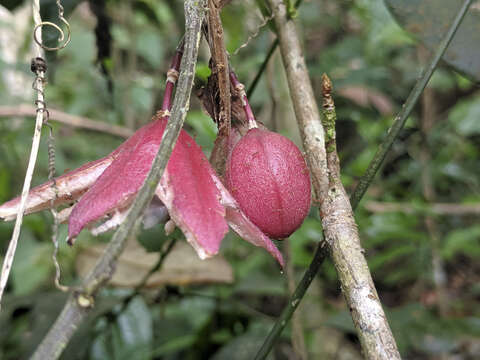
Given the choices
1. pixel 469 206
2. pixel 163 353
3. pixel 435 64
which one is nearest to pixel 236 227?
pixel 435 64

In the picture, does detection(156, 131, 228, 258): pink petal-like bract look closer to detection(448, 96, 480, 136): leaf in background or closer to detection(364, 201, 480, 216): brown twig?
detection(364, 201, 480, 216): brown twig

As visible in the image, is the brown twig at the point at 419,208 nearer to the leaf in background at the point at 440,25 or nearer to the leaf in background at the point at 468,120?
the leaf in background at the point at 468,120

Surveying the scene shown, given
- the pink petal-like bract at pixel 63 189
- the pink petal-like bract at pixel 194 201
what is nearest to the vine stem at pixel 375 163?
the pink petal-like bract at pixel 194 201

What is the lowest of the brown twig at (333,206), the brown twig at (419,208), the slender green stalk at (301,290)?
the brown twig at (419,208)

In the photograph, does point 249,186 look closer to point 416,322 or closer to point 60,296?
point 60,296

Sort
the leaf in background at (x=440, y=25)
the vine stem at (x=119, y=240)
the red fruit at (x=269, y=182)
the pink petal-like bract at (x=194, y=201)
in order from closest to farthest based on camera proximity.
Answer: the vine stem at (x=119, y=240) < the pink petal-like bract at (x=194, y=201) < the red fruit at (x=269, y=182) < the leaf in background at (x=440, y=25)

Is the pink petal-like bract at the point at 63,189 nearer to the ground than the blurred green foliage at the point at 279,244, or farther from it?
farther from it

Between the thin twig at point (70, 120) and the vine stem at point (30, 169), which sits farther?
the thin twig at point (70, 120)

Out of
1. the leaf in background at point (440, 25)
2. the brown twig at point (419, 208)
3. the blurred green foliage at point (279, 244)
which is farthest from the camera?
the brown twig at point (419, 208)

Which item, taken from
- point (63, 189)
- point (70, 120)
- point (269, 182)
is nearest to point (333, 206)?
point (269, 182)
